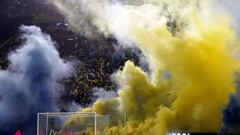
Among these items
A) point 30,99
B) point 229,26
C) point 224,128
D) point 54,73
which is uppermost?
point 229,26

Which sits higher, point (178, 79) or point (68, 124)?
point (178, 79)

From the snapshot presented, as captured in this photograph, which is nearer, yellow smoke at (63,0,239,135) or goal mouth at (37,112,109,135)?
goal mouth at (37,112,109,135)

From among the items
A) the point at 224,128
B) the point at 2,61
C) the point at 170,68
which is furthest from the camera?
the point at 2,61

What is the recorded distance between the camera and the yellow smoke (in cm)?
1043

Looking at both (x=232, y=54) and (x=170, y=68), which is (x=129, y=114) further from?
(x=232, y=54)

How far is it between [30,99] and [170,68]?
3.80m

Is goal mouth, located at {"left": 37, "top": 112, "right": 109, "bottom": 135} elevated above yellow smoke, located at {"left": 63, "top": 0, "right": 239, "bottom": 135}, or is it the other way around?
yellow smoke, located at {"left": 63, "top": 0, "right": 239, "bottom": 135}

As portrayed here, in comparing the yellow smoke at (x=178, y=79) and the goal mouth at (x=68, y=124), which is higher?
the yellow smoke at (x=178, y=79)

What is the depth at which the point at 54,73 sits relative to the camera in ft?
37.6

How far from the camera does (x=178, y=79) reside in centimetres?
1070

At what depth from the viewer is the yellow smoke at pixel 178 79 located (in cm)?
1043

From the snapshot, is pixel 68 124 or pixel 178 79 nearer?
pixel 68 124

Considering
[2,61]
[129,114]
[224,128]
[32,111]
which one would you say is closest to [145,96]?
[129,114]

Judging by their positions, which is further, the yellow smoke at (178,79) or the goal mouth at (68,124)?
the yellow smoke at (178,79)
